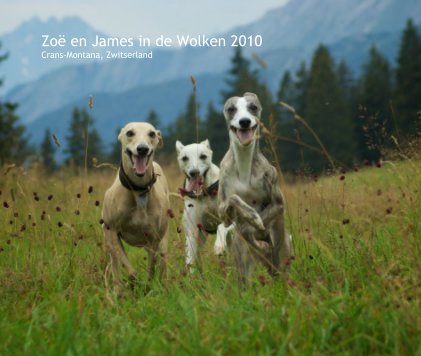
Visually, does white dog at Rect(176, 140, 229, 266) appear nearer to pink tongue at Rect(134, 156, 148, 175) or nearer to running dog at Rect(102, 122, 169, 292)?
running dog at Rect(102, 122, 169, 292)

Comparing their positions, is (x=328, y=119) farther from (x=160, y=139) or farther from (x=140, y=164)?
(x=140, y=164)

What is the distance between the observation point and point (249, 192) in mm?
5484

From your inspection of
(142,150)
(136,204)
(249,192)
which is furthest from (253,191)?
(136,204)

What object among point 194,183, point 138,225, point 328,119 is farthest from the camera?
point 328,119

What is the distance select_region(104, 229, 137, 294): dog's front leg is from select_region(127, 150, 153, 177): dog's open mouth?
2.34ft

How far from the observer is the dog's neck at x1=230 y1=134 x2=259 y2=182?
5.47 meters

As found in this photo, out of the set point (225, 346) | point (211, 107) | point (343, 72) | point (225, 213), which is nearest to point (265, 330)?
point (225, 346)

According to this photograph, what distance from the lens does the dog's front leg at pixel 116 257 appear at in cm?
578

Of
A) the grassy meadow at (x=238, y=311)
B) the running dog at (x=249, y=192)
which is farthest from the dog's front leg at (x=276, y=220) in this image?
the grassy meadow at (x=238, y=311)

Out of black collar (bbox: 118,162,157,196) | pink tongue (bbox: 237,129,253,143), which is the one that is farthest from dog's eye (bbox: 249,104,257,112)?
black collar (bbox: 118,162,157,196)

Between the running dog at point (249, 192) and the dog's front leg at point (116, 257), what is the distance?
1.06 meters

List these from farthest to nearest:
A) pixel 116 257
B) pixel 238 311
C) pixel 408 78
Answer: pixel 408 78, pixel 116 257, pixel 238 311

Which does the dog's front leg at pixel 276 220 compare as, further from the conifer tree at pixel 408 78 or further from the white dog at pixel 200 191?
the conifer tree at pixel 408 78

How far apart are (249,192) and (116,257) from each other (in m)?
1.46
